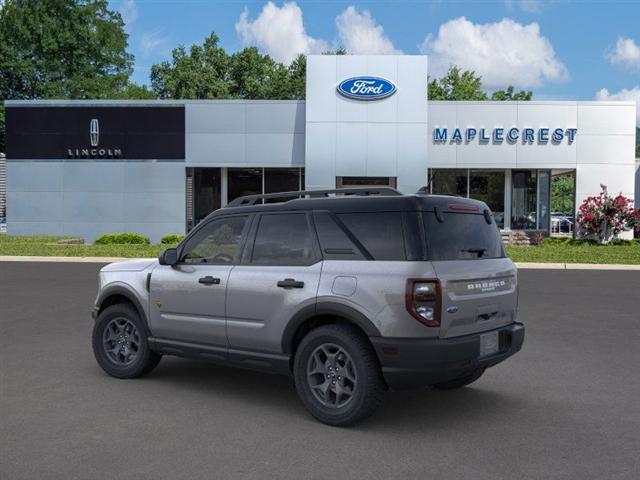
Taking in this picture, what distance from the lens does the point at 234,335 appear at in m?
5.74

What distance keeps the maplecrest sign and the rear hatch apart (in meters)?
22.2

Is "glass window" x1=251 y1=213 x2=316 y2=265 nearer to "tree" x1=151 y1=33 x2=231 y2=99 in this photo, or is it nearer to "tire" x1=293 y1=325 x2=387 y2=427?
"tire" x1=293 y1=325 x2=387 y2=427

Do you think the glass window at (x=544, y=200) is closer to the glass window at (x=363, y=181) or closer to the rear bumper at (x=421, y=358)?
the glass window at (x=363, y=181)

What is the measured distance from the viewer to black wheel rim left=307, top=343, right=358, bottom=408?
5102 millimetres

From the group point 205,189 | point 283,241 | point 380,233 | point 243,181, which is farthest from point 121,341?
point 205,189

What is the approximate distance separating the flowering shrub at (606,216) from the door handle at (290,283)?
2278 cm

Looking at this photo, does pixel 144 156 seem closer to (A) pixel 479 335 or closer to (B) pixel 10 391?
(B) pixel 10 391

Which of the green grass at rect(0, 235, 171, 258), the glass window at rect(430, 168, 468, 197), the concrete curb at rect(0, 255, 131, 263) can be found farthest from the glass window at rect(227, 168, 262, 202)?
the concrete curb at rect(0, 255, 131, 263)

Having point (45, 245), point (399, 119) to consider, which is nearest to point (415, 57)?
point (399, 119)

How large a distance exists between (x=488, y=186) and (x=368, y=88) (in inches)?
263

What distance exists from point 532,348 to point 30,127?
85.2 ft

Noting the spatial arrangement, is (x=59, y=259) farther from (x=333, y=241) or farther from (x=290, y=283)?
(x=333, y=241)

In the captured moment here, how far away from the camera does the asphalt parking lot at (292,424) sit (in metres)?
4.28

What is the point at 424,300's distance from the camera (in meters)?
4.80
